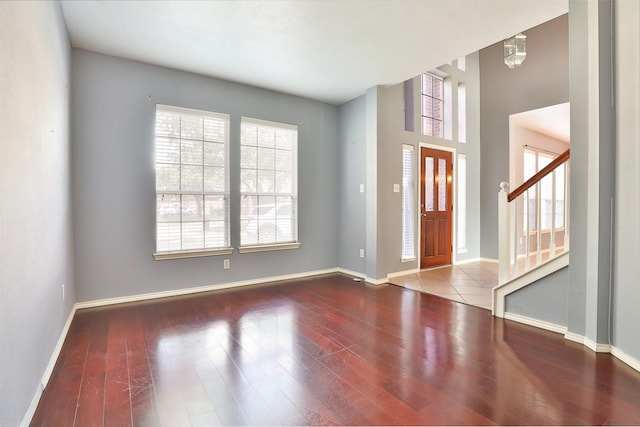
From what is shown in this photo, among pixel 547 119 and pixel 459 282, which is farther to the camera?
pixel 547 119

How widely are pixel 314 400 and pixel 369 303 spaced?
1.83 m

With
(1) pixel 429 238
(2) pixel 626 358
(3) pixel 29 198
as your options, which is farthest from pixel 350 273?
(3) pixel 29 198

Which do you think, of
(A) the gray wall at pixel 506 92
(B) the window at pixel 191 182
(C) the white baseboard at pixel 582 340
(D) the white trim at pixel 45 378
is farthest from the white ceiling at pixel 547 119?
(D) the white trim at pixel 45 378

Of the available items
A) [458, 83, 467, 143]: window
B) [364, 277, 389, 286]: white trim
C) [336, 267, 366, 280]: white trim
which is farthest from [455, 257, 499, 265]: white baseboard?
[458, 83, 467, 143]: window

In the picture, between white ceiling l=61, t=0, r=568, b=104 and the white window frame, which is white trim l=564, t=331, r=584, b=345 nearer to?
white ceiling l=61, t=0, r=568, b=104

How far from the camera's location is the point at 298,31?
9.43 feet

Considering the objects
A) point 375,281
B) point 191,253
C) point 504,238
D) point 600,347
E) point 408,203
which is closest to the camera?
point 600,347

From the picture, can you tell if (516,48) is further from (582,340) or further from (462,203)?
(462,203)

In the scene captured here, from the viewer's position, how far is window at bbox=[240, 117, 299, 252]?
418cm

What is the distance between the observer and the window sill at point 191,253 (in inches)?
140

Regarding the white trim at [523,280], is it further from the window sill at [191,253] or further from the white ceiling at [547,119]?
the white ceiling at [547,119]

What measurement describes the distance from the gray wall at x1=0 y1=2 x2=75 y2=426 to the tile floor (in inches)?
145

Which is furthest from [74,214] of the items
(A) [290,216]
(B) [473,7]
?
(B) [473,7]

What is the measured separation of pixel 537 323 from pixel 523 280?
1.27 ft
